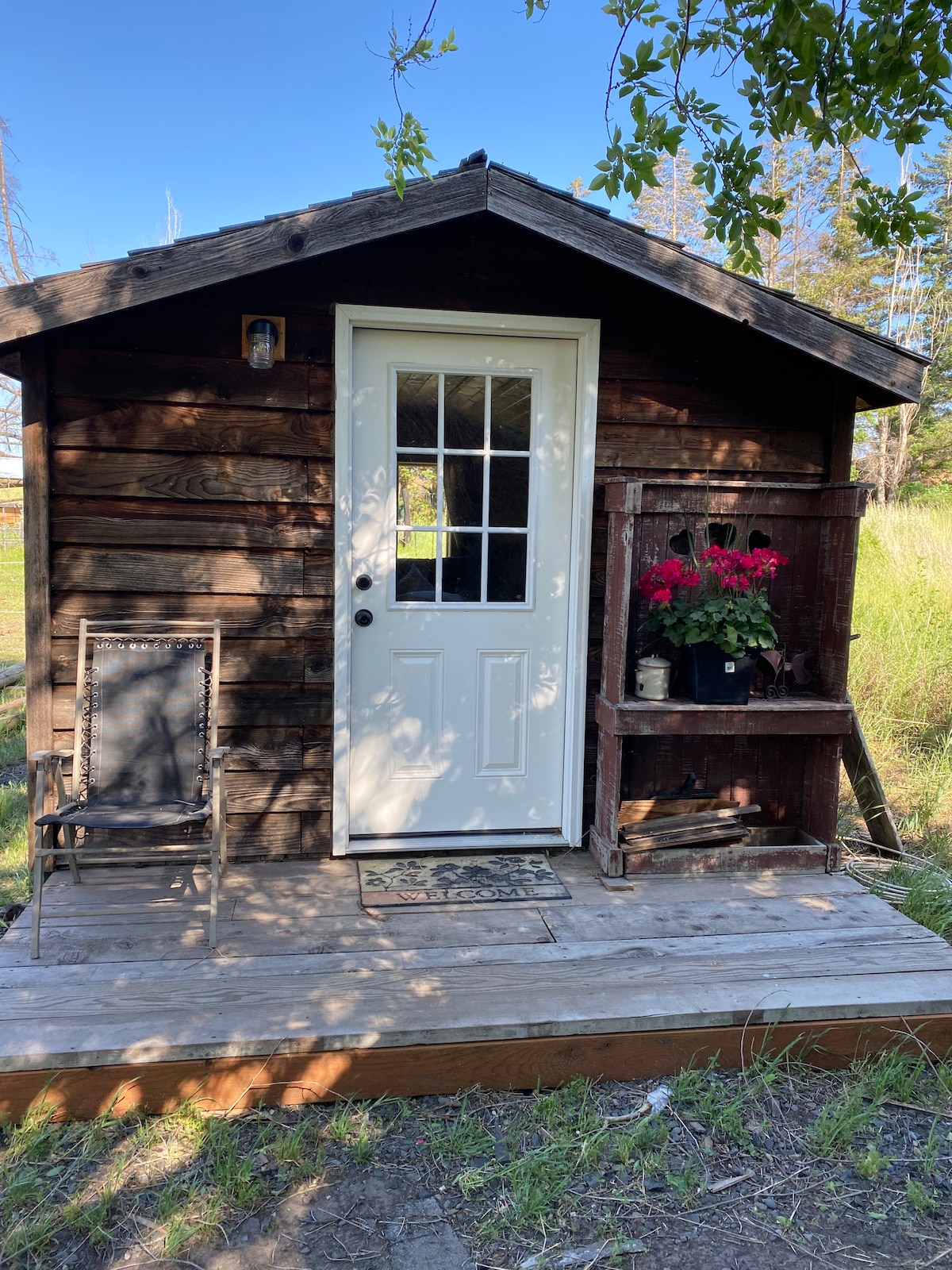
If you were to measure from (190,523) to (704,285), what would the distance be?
204 cm

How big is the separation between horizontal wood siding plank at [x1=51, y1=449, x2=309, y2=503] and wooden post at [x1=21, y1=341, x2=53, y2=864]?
0.07m

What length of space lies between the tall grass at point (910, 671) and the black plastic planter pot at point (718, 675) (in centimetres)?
148

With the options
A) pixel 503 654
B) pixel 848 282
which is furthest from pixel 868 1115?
pixel 848 282

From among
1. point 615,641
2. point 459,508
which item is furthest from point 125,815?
point 615,641

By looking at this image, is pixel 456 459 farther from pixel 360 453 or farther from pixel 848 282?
pixel 848 282

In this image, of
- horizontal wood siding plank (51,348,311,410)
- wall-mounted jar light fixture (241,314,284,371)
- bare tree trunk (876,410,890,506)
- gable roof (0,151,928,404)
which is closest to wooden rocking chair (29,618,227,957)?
horizontal wood siding plank (51,348,311,410)

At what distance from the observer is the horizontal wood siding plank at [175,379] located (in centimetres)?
296

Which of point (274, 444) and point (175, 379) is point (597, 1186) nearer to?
point (274, 444)

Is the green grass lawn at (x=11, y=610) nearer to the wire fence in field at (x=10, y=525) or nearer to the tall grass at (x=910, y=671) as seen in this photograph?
the wire fence in field at (x=10, y=525)

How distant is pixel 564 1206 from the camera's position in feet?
6.14

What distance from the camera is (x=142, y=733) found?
2.94 metres

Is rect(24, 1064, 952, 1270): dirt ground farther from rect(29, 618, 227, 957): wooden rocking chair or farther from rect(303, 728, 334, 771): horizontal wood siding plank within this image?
rect(303, 728, 334, 771): horizontal wood siding plank

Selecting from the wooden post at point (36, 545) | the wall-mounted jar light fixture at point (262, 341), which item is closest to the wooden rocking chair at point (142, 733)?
the wooden post at point (36, 545)

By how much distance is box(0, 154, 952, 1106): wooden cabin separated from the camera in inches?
118
